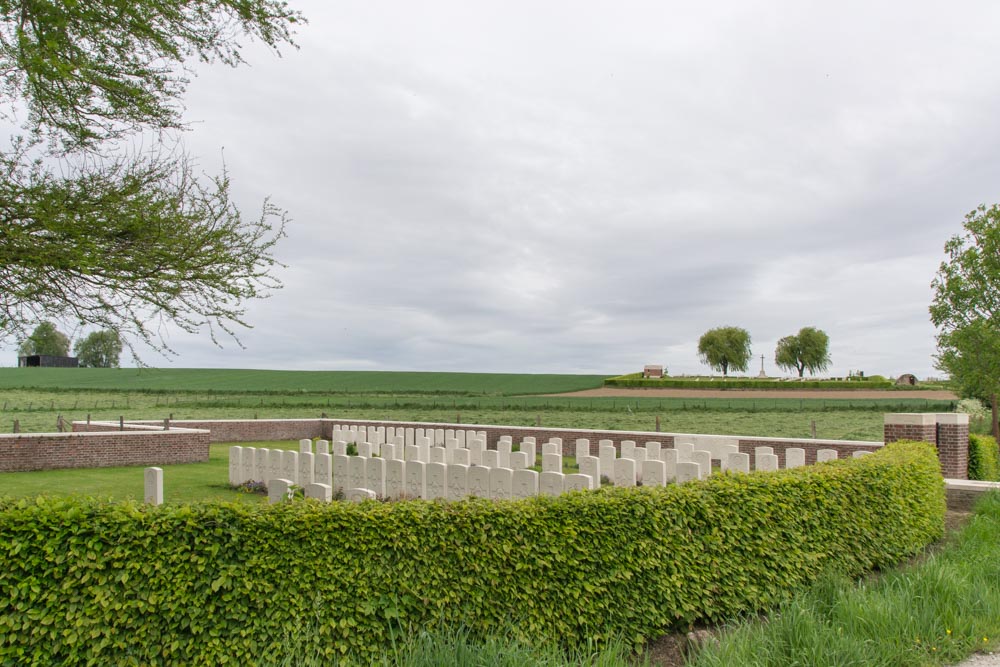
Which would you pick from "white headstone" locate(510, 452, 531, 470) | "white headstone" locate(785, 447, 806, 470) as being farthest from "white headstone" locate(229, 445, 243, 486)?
"white headstone" locate(785, 447, 806, 470)

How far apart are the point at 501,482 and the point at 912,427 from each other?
8.58m

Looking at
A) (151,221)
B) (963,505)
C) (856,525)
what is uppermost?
(151,221)

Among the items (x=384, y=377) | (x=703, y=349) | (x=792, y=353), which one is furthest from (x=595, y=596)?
(x=792, y=353)

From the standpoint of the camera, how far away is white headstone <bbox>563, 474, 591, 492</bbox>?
7.83m

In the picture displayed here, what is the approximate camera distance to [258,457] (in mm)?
14203

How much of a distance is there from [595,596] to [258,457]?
Result: 1092 centimetres

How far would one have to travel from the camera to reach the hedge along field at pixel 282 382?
55.7 m

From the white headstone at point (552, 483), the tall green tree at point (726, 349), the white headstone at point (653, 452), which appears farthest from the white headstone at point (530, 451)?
the tall green tree at point (726, 349)

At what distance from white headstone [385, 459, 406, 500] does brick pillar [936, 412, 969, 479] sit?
10204mm

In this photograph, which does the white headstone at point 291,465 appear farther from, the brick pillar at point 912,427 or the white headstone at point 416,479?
the brick pillar at point 912,427

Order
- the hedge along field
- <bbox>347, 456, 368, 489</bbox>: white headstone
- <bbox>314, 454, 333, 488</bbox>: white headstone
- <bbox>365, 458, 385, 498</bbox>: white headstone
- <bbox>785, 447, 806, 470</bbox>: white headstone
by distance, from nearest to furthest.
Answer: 1. <bbox>365, 458, 385, 498</bbox>: white headstone
2. <bbox>347, 456, 368, 489</bbox>: white headstone
3. <bbox>314, 454, 333, 488</bbox>: white headstone
4. <bbox>785, 447, 806, 470</bbox>: white headstone
5. the hedge along field

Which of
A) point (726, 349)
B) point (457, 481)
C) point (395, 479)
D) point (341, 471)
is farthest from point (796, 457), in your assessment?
point (726, 349)

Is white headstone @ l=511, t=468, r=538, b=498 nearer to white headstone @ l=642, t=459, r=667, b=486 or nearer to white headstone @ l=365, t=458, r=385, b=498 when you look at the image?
white headstone @ l=642, t=459, r=667, b=486

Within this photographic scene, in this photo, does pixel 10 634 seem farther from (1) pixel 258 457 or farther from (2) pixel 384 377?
(2) pixel 384 377
